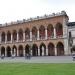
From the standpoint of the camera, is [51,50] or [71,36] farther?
[51,50]

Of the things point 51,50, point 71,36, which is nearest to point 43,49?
point 51,50

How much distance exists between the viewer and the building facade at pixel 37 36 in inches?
2467

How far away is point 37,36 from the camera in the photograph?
68.2 metres

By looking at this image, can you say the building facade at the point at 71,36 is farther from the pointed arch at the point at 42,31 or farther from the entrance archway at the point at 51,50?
the pointed arch at the point at 42,31

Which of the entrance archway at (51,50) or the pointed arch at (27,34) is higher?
the pointed arch at (27,34)

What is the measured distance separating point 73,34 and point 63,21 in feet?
14.0

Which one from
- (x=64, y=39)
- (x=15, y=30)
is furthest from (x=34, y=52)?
(x=64, y=39)

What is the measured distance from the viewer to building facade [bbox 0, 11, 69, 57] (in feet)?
206

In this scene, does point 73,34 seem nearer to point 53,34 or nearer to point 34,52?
point 53,34

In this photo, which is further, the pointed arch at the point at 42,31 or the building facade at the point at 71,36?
the pointed arch at the point at 42,31

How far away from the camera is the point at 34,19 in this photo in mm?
68438
